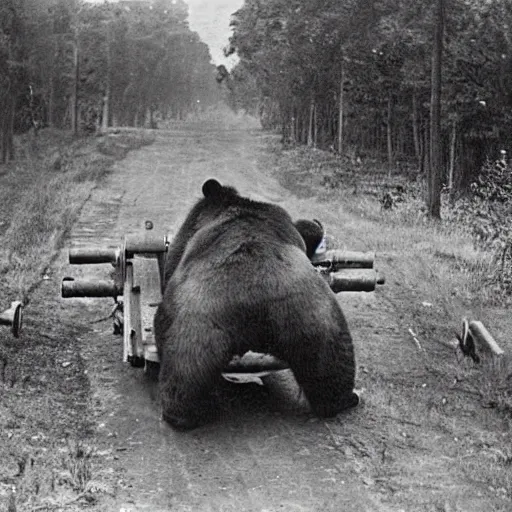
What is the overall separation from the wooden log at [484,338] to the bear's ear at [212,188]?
9.03ft

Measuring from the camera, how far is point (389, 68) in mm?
31062

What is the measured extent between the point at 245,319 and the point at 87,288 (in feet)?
8.52

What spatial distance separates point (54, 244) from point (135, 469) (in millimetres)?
9087

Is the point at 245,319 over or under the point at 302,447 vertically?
over

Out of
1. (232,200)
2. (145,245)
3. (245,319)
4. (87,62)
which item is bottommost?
(245,319)

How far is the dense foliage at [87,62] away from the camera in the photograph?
1503 inches

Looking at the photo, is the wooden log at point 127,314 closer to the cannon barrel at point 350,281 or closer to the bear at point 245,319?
the bear at point 245,319

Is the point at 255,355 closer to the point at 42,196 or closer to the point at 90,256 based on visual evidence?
the point at 90,256

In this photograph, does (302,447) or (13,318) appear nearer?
(302,447)

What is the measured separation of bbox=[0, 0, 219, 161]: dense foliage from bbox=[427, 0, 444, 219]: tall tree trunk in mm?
19944

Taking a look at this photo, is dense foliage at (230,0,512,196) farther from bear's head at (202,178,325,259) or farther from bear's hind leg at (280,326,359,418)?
bear's hind leg at (280,326,359,418)

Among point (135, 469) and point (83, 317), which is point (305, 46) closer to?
point (83, 317)

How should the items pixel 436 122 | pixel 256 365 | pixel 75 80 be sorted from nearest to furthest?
pixel 256 365
pixel 436 122
pixel 75 80

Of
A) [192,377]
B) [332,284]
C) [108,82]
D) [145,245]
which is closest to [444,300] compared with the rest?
[332,284]
